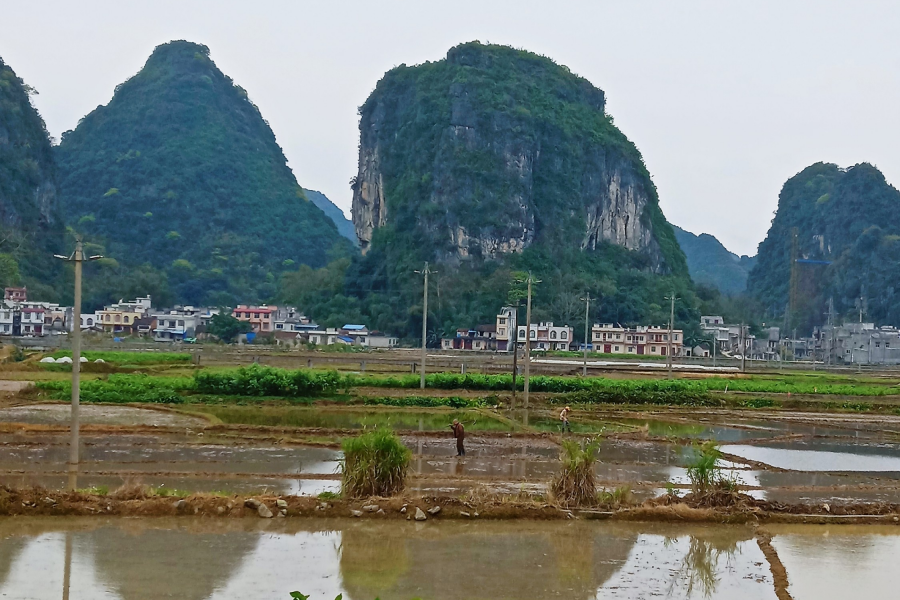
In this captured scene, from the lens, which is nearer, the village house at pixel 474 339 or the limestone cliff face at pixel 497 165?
the village house at pixel 474 339

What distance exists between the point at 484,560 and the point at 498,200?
92637 millimetres

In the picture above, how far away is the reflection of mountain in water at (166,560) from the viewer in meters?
8.65

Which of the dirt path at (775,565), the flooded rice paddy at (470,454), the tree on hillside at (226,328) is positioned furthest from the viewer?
the tree on hillside at (226,328)

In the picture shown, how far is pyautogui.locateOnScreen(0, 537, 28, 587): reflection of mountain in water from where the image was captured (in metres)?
9.02

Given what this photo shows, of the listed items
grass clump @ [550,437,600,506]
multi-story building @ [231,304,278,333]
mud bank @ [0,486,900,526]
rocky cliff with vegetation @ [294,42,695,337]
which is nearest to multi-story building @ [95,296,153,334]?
multi-story building @ [231,304,278,333]

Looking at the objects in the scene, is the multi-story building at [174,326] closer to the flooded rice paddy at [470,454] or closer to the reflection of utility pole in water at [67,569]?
the flooded rice paddy at [470,454]

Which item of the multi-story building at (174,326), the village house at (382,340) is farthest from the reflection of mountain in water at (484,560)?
the village house at (382,340)

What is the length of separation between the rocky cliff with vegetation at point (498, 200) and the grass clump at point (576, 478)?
73307 millimetres

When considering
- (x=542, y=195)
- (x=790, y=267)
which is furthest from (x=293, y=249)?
(x=790, y=267)

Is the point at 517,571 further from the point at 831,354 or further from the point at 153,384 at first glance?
the point at 831,354

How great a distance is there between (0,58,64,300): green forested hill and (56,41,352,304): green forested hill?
8879 millimetres

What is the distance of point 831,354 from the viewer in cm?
8981

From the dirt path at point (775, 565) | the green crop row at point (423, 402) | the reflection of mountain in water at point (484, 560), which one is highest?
the green crop row at point (423, 402)

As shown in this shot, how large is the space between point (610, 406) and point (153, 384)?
1542cm
